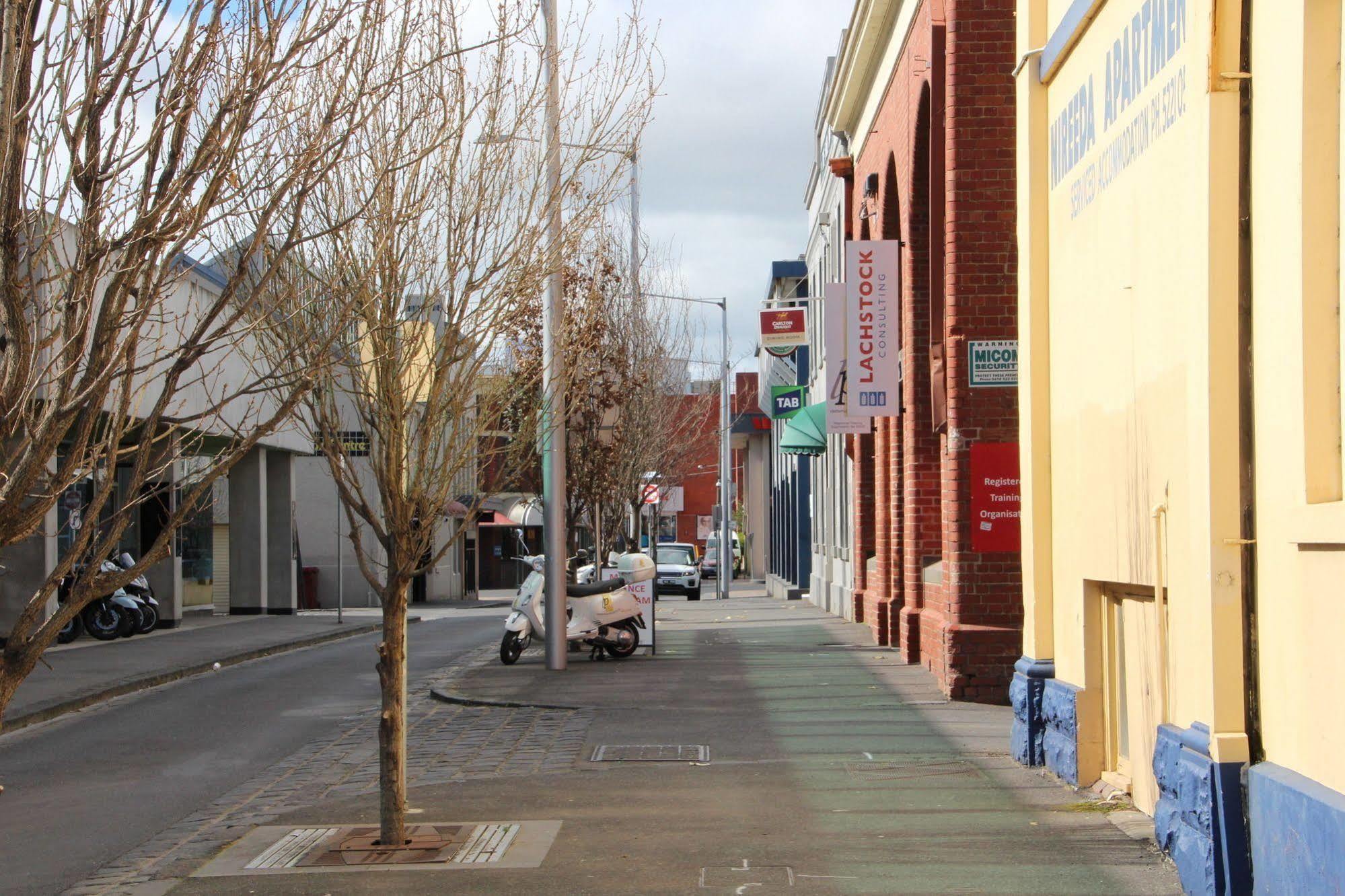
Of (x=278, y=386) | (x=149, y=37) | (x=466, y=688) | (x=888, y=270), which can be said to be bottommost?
(x=466, y=688)

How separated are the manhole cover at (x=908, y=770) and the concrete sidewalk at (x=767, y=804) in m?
0.02

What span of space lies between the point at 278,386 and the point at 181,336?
0.59 meters

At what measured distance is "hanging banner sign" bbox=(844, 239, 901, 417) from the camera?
17578 millimetres

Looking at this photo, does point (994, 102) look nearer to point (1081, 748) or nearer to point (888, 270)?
point (888, 270)

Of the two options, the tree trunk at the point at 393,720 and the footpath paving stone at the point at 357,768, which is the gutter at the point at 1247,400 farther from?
the footpath paving stone at the point at 357,768

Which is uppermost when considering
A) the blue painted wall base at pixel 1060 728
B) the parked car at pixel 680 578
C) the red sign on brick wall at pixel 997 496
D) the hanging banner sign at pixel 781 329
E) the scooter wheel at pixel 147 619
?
the hanging banner sign at pixel 781 329

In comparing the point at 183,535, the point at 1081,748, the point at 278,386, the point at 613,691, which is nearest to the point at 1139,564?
the point at 1081,748

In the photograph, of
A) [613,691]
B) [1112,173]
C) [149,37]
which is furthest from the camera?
[613,691]

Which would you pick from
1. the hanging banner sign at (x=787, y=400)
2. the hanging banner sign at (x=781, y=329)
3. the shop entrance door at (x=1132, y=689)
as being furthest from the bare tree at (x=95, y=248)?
the hanging banner sign at (x=787, y=400)

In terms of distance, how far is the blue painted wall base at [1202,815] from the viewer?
6.08 m

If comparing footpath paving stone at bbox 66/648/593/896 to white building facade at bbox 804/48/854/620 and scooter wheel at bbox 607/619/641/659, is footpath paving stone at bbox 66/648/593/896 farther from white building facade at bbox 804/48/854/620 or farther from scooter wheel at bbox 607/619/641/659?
white building facade at bbox 804/48/854/620

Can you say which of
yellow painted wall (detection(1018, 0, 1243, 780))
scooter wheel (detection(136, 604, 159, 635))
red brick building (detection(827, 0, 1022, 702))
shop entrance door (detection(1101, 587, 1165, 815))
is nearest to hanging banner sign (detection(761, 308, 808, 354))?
scooter wheel (detection(136, 604, 159, 635))

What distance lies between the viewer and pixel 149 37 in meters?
4.68

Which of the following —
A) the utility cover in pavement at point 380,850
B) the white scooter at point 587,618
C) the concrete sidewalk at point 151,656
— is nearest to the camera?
the utility cover in pavement at point 380,850
